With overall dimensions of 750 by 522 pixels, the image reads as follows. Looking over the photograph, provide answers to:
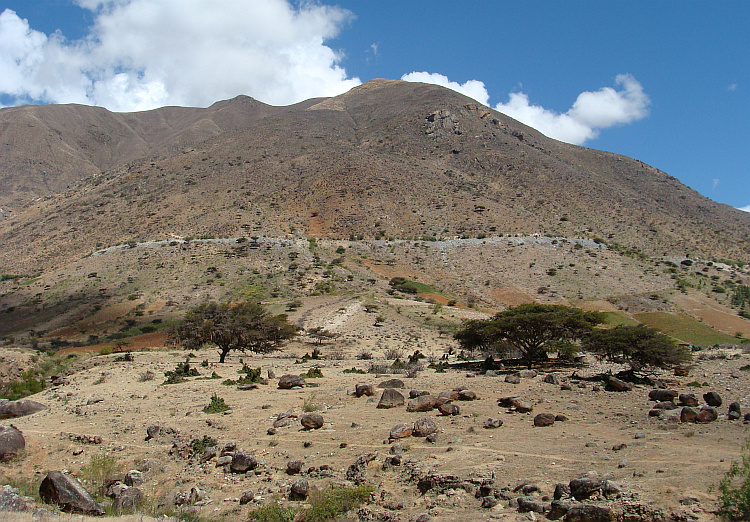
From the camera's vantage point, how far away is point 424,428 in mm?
10797

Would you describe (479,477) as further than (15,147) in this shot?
No

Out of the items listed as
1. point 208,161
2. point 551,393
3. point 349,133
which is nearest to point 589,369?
point 551,393

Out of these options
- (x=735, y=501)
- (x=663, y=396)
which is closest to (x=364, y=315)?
(x=663, y=396)

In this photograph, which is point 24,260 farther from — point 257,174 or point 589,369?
point 589,369

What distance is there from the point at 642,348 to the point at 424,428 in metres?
10.3

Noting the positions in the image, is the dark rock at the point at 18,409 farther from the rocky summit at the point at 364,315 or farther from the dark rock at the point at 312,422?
the dark rock at the point at 312,422

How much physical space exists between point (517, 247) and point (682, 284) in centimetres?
2018

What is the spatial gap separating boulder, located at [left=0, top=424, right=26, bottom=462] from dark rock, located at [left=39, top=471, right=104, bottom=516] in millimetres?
2864

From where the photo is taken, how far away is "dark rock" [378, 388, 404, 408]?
1338 cm

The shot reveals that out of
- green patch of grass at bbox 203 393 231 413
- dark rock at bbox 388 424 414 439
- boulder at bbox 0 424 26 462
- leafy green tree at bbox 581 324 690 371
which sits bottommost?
boulder at bbox 0 424 26 462

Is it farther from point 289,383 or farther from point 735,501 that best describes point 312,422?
point 735,501

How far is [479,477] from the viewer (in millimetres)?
8242

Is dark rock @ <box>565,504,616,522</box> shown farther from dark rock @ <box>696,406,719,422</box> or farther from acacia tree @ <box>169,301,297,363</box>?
acacia tree @ <box>169,301,297,363</box>

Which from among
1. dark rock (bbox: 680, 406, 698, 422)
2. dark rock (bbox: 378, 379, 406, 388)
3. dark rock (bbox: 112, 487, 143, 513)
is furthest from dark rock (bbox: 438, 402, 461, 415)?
dark rock (bbox: 112, 487, 143, 513)
